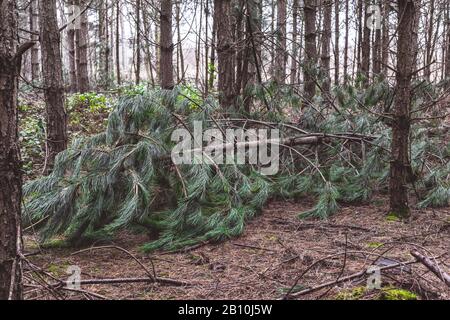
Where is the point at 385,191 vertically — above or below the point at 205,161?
below

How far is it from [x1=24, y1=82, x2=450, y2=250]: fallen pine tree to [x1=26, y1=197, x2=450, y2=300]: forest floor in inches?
8.2

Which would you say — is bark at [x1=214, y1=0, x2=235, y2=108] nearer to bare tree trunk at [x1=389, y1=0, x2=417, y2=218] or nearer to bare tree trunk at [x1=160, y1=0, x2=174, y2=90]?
bare tree trunk at [x1=160, y1=0, x2=174, y2=90]

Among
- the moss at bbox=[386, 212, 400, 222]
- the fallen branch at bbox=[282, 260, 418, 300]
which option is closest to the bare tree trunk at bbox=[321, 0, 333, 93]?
the moss at bbox=[386, 212, 400, 222]

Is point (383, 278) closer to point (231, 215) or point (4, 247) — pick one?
point (231, 215)

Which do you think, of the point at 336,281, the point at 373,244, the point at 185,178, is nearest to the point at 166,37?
the point at 185,178

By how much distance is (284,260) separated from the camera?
3.15 meters

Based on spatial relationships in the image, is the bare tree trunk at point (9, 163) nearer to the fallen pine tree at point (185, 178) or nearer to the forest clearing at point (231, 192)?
the forest clearing at point (231, 192)

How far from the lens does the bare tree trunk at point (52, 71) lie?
201 inches

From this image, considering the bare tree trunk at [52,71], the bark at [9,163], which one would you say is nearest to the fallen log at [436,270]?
the bark at [9,163]

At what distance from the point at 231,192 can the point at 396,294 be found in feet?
6.10

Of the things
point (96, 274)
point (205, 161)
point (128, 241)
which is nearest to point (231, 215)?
point (205, 161)

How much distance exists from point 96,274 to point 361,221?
2.52 meters

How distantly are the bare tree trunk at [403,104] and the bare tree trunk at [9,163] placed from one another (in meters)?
3.14

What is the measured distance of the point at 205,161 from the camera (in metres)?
4.03
